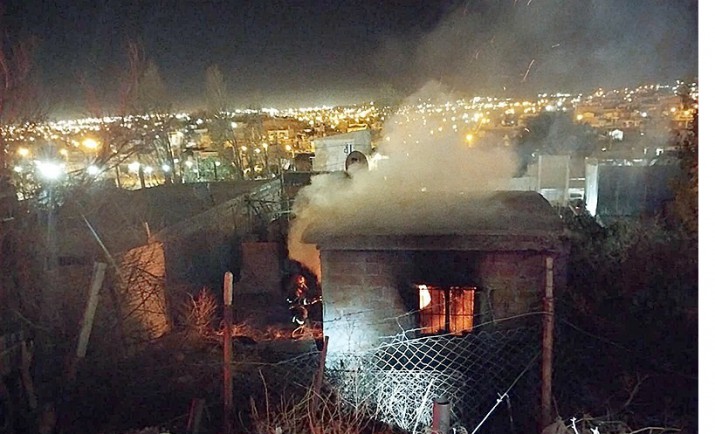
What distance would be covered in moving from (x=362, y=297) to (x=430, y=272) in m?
0.89

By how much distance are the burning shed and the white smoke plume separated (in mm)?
242

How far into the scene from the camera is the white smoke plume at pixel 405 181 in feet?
25.5

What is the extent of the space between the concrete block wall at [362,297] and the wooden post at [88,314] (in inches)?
98.0

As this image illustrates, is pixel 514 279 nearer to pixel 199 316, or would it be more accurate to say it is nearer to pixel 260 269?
pixel 199 316

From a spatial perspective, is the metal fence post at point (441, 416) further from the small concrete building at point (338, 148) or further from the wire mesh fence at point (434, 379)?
the small concrete building at point (338, 148)

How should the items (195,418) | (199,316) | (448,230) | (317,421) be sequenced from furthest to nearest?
(199,316), (448,230), (195,418), (317,421)

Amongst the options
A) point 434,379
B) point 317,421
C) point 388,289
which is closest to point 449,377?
point 434,379

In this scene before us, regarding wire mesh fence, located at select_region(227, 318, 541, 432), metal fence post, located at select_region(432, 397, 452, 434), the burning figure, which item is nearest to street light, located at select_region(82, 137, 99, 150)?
the burning figure

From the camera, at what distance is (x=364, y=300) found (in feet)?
23.1

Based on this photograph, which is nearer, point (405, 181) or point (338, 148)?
point (405, 181)

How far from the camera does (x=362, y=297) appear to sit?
7031 mm

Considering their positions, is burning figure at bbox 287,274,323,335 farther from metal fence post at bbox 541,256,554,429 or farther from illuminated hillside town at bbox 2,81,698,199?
metal fence post at bbox 541,256,554,429

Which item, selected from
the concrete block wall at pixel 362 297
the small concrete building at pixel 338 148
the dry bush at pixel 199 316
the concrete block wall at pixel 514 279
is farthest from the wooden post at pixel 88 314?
the small concrete building at pixel 338 148

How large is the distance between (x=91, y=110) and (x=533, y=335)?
23.1 ft
